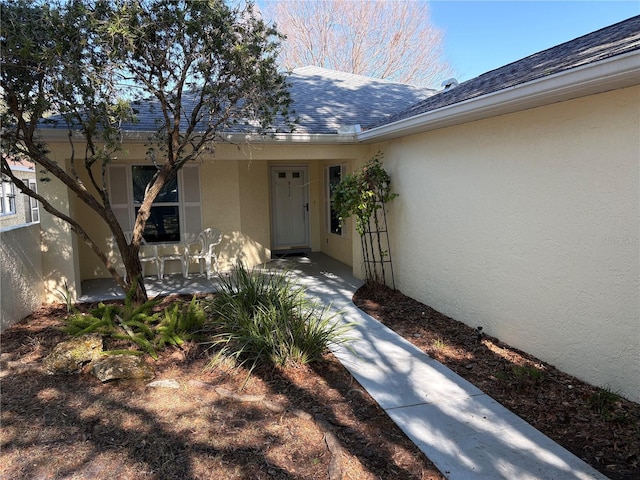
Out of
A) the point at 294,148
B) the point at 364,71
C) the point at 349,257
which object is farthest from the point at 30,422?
the point at 364,71

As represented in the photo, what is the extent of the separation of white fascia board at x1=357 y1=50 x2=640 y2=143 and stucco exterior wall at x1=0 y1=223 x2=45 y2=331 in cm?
526

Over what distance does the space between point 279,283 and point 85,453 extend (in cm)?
278

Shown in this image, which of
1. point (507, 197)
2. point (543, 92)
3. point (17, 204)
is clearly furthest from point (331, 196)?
point (17, 204)

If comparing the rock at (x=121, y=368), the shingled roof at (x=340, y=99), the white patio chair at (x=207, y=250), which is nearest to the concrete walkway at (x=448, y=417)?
the rock at (x=121, y=368)

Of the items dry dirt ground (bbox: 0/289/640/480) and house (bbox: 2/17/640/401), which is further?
house (bbox: 2/17/640/401)

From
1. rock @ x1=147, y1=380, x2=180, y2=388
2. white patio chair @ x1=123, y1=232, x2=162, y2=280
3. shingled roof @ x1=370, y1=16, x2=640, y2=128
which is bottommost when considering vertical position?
rock @ x1=147, y1=380, x2=180, y2=388

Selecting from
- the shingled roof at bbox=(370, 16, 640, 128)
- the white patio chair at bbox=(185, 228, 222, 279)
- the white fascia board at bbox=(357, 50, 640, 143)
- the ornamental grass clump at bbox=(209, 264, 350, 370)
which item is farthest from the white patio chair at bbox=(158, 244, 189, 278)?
the shingled roof at bbox=(370, 16, 640, 128)

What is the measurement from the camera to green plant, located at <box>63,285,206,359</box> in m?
4.63

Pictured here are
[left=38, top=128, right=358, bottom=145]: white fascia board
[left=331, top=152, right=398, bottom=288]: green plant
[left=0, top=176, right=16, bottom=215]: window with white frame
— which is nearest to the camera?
[left=38, top=128, right=358, bottom=145]: white fascia board

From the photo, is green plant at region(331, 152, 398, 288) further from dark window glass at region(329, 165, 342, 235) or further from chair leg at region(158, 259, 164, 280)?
chair leg at region(158, 259, 164, 280)

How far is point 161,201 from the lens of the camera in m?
8.73

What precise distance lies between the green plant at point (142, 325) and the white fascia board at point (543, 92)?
3.52 metres

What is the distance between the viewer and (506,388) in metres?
3.90

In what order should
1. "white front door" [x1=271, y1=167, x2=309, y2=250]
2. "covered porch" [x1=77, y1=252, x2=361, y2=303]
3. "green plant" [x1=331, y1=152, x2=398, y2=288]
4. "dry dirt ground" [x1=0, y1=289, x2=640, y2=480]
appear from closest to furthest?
"dry dirt ground" [x1=0, y1=289, x2=640, y2=480]
"green plant" [x1=331, y1=152, x2=398, y2=288]
"covered porch" [x1=77, y1=252, x2=361, y2=303]
"white front door" [x1=271, y1=167, x2=309, y2=250]
